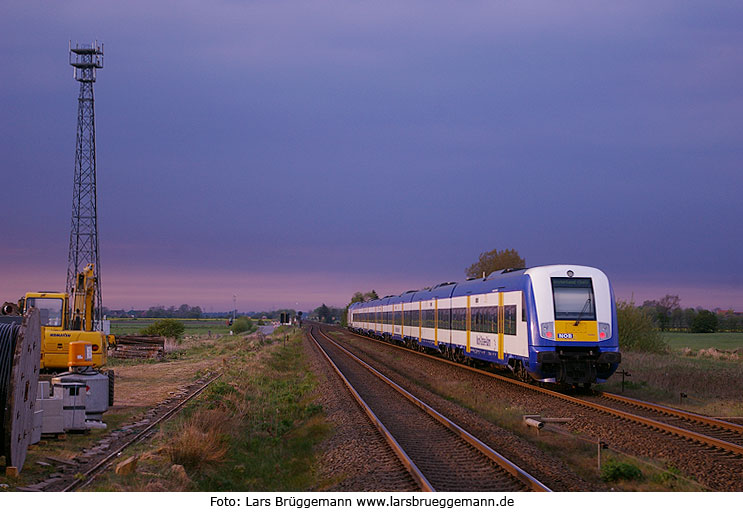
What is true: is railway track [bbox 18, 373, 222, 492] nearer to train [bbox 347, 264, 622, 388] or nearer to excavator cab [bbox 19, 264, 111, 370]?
excavator cab [bbox 19, 264, 111, 370]

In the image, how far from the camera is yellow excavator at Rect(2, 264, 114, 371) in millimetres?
20188

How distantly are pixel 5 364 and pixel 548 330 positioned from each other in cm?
1253

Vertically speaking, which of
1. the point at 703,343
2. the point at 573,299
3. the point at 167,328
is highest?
the point at 573,299

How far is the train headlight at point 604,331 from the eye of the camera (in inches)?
676

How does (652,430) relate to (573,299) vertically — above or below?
below

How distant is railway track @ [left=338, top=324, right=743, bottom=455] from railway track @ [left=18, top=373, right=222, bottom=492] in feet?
31.9

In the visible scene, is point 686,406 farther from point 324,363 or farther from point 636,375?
point 324,363

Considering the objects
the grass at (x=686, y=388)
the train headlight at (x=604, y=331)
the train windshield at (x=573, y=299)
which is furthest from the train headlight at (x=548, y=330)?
the grass at (x=686, y=388)

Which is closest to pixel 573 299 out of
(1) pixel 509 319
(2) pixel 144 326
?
(1) pixel 509 319

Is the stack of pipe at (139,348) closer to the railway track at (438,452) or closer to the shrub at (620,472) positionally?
the railway track at (438,452)

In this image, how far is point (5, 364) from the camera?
9453 mm

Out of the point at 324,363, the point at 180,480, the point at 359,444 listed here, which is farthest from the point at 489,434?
the point at 324,363

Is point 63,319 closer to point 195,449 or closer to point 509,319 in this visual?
point 195,449

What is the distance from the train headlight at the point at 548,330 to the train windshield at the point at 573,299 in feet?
0.93
